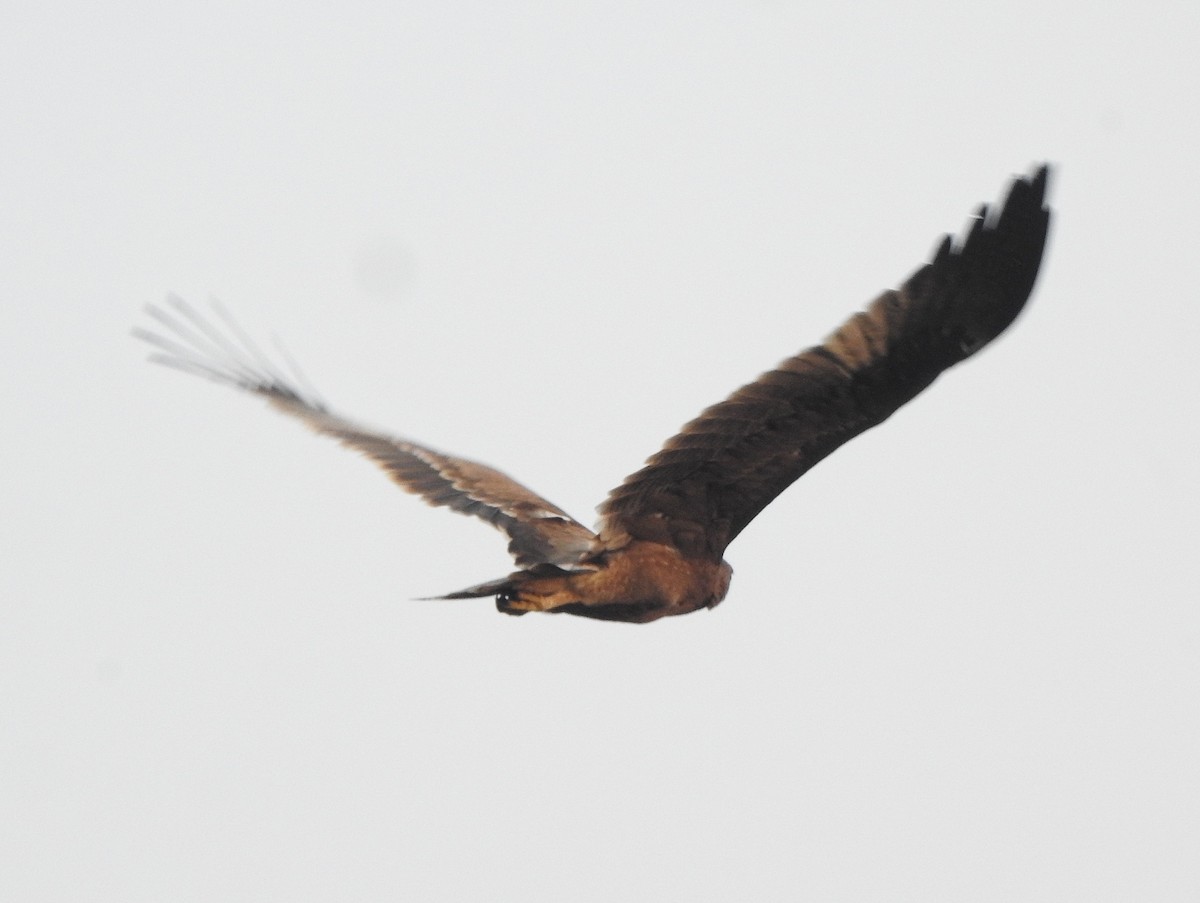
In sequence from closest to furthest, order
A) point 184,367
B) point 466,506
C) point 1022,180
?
point 1022,180, point 466,506, point 184,367

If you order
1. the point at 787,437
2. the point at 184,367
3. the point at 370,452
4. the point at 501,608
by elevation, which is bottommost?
the point at 501,608

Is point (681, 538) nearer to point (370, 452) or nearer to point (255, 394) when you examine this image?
point (370, 452)

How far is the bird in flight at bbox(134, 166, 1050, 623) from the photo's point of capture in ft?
18.6

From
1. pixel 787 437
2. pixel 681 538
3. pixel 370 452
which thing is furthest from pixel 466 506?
pixel 787 437

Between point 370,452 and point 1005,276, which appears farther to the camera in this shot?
point 370,452

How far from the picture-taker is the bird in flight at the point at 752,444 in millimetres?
5660

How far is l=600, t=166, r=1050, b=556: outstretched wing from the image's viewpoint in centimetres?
562

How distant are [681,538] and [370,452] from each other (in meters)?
1.83

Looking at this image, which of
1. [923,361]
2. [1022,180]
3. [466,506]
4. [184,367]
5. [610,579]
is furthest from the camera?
[184,367]

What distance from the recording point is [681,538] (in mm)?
6562

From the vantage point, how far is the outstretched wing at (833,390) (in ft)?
18.4

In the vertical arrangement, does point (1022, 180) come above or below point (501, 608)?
above

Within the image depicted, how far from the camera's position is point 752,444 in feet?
20.4

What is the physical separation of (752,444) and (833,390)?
41cm
